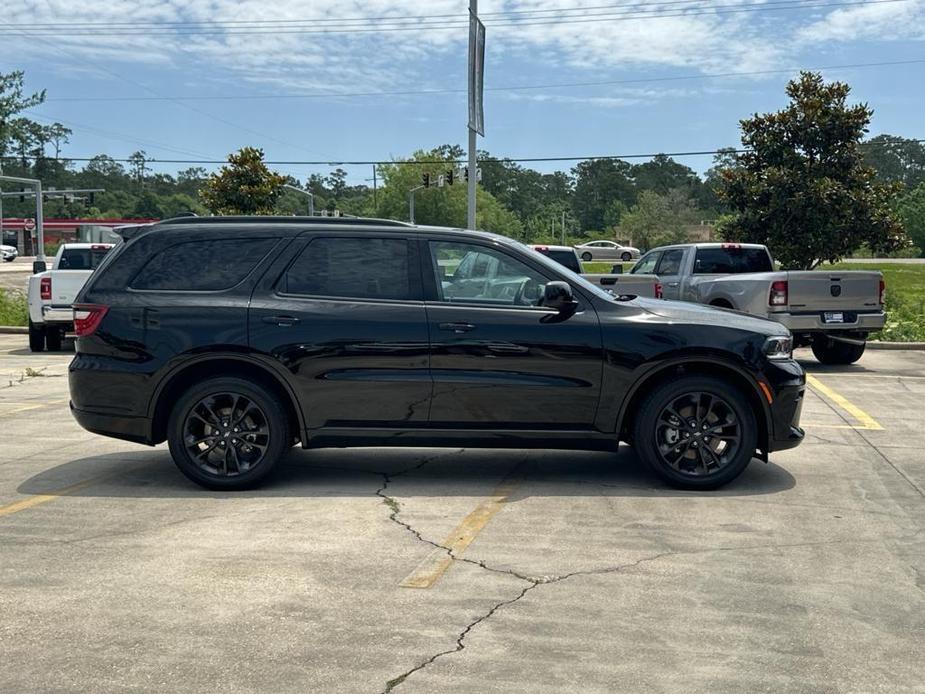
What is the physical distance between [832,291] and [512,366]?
8.85 metres

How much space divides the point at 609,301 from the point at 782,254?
19.4 meters

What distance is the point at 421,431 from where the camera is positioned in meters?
6.97

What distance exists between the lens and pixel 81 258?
17859 mm

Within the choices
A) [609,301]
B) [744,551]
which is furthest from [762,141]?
[744,551]

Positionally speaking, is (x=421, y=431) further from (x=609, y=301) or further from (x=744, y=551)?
(x=744, y=551)

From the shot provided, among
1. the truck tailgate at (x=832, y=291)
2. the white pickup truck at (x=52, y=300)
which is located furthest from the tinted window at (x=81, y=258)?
the truck tailgate at (x=832, y=291)

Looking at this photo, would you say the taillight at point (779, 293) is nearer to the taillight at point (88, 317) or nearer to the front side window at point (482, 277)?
the front side window at point (482, 277)

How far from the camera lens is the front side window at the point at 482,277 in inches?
276

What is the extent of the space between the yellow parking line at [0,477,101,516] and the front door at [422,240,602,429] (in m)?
2.59

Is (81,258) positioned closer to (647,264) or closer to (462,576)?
(647,264)

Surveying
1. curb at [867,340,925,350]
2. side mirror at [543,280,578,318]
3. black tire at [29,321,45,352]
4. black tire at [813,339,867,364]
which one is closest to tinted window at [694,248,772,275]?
black tire at [813,339,867,364]

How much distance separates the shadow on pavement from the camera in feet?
23.0

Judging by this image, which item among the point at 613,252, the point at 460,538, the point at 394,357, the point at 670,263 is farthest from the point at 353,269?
the point at 613,252

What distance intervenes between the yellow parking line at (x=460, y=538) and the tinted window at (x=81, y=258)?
12606mm
